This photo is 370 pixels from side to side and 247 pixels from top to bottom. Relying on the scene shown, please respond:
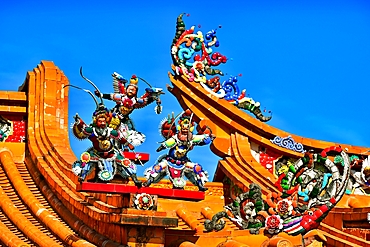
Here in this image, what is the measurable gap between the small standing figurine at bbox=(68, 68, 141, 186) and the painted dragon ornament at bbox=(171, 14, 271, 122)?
9.31 meters

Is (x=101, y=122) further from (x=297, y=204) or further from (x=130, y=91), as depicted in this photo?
(x=297, y=204)

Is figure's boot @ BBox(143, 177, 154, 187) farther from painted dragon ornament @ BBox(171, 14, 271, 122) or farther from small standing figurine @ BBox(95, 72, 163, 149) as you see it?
painted dragon ornament @ BBox(171, 14, 271, 122)

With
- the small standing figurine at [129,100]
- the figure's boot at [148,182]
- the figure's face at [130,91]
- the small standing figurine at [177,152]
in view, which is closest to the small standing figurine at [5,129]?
the small standing figurine at [129,100]

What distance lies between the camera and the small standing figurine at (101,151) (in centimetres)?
1377

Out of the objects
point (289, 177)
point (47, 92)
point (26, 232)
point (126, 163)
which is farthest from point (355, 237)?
point (47, 92)

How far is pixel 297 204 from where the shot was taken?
49.6 ft

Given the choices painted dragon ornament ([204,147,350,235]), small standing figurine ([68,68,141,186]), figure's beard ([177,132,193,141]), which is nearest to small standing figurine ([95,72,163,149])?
small standing figurine ([68,68,141,186])

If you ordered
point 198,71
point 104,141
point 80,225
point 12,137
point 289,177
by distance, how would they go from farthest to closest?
1. point 198,71
2. point 12,137
3. point 289,177
4. point 80,225
5. point 104,141

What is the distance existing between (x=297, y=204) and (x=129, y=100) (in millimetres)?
3543

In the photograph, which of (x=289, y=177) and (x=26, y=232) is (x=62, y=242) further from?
(x=289, y=177)

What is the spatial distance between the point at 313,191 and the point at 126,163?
351cm

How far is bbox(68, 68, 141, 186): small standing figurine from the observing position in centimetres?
1377

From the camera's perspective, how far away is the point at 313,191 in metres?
15.2

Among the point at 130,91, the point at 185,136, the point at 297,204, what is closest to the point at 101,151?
the point at 130,91
